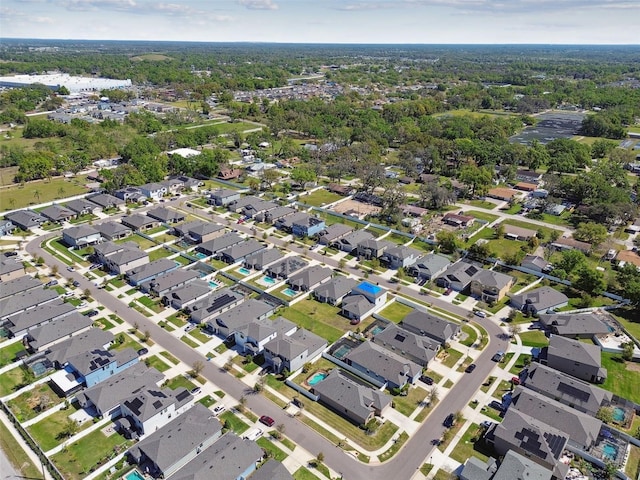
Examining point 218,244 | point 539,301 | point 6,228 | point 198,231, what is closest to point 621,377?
point 539,301

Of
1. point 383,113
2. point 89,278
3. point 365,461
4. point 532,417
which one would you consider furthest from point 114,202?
point 383,113

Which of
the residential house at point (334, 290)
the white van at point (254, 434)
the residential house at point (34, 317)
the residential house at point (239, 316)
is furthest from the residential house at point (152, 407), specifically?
the residential house at point (334, 290)

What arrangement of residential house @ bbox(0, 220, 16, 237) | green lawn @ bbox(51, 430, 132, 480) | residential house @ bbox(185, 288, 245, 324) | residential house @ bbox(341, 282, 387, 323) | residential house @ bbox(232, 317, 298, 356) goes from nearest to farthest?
green lawn @ bbox(51, 430, 132, 480) < residential house @ bbox(232, 317, 298, 356) < residential house @ bbox(185, 288, 245, 324) < residential house @ bbox(341, 282, 387, 323) < residential house @ bbox(0, 220, 16, 237)

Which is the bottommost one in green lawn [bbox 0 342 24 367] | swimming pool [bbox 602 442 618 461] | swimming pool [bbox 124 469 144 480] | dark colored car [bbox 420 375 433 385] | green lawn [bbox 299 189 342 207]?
swimming pool [bbox 124 469 144 480]

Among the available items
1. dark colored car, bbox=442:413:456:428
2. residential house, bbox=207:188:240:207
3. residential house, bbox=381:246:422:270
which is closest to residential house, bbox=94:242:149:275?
residential house, bbox=207:188:240:207

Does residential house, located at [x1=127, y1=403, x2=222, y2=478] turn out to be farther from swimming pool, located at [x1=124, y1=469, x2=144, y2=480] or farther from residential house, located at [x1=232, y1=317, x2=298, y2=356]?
residential house, located at [x1=232, y1=317, x2=298, y2=356]

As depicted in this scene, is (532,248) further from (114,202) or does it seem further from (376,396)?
(114,202)

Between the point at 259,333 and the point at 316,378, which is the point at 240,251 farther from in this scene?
the point at 316,378
